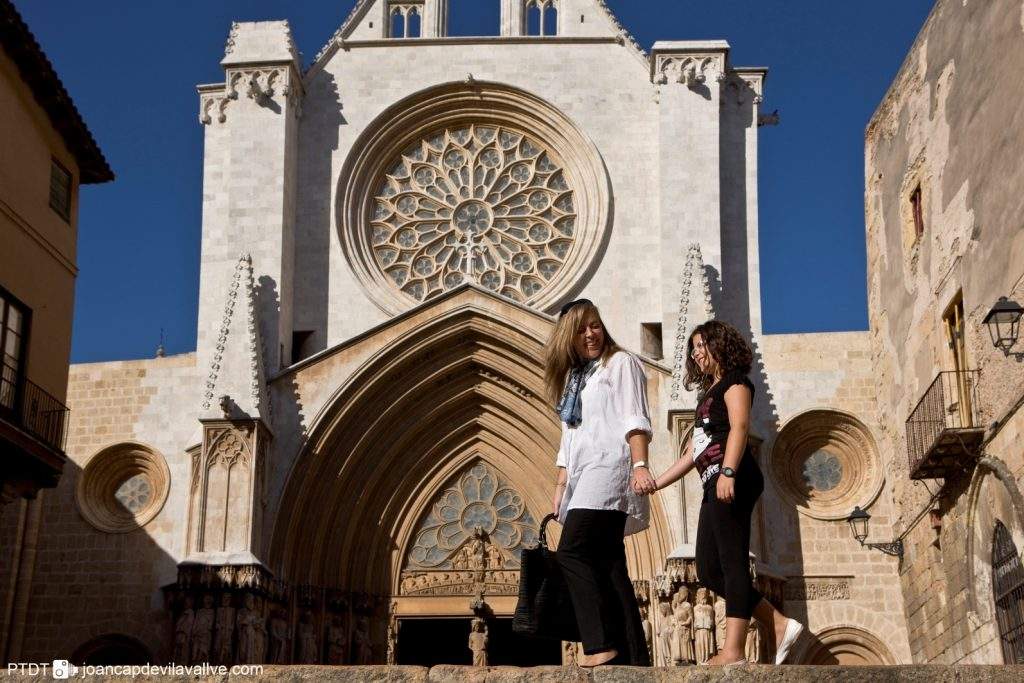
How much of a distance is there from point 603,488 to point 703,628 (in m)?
11.1

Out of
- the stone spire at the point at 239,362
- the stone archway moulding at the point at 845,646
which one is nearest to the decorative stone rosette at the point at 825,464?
the stone archway moulding at the point at 845,646

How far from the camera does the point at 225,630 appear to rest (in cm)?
1817

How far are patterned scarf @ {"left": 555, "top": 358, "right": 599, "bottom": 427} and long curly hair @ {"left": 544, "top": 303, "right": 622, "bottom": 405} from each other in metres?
0.04

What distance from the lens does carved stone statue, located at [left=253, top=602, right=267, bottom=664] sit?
719 inches

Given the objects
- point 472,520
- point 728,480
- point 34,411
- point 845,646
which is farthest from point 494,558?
point 728,480

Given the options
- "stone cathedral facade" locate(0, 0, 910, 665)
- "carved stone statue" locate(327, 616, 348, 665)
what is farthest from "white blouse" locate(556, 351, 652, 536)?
"carved stone statue" locate(327, 616, 348, 665)

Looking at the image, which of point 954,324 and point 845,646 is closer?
point 954,324

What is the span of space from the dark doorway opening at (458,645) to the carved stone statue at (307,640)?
6.43 feet

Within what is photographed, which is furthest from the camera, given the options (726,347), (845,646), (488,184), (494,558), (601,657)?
(488,184)

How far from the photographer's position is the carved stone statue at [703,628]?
57.2ft

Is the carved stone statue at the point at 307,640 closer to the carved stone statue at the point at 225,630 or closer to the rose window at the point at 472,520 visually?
the carved stone statue at the point at 225,630

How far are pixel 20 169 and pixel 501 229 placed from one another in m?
7.36

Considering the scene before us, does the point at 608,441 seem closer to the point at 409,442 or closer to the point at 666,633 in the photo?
the point at 666,633

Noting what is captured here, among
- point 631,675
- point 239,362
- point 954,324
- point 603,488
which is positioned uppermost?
point 239,362
